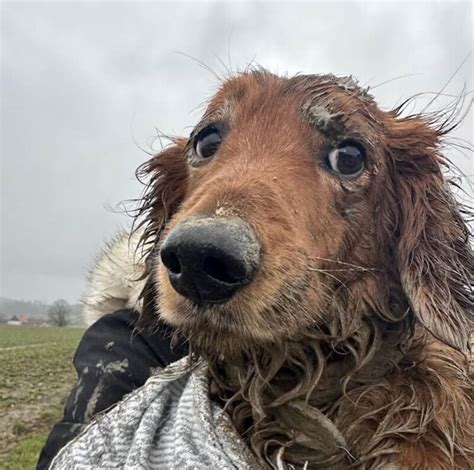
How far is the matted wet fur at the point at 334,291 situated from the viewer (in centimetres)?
237

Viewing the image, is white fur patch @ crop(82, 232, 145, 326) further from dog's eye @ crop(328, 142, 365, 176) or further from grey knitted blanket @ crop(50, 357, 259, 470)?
dog's eye @ crop(328, 142, 365, 176)

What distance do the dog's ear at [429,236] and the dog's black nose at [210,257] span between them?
35.8 inches

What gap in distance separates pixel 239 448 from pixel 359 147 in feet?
4.43

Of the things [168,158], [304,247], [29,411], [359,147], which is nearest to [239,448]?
[304,247]

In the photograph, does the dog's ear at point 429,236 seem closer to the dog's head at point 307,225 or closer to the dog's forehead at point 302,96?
the dog's head at point 307,225

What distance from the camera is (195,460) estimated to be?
2.39 m

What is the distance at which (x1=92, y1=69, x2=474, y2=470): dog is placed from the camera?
231 centimetres

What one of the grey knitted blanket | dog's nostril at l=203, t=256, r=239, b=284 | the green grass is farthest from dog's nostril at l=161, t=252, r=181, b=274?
the green grass

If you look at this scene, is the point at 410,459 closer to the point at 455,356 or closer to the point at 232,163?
the point at 455,356

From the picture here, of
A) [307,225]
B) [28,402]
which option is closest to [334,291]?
[307,225]

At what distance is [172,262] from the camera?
214 centimetres

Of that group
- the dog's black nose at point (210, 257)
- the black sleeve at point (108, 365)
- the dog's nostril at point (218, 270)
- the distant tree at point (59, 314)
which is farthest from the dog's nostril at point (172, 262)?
the distant tree at point (59, 314)

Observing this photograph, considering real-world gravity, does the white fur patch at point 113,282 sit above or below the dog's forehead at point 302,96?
below

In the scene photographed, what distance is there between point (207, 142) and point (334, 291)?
3.10 feet
